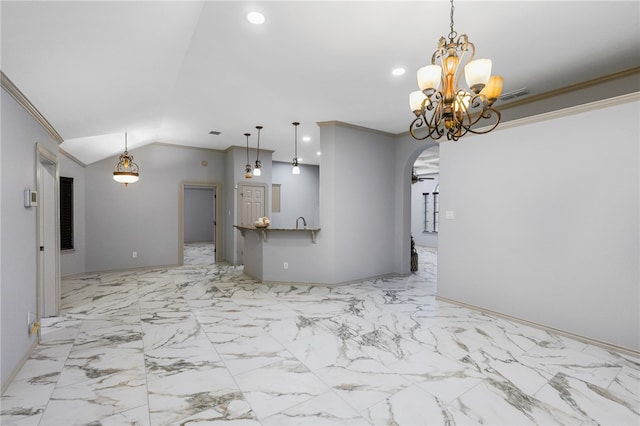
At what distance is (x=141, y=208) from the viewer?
262 inches

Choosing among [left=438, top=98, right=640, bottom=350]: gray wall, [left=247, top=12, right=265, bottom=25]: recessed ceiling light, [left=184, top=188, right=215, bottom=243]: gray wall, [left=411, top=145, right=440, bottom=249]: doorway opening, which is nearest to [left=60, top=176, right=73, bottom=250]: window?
[left=247, top=12, right=265, bottom=25]: recessed ceiling light

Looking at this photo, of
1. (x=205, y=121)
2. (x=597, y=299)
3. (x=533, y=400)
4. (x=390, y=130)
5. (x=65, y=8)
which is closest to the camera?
(x=65, y=8)

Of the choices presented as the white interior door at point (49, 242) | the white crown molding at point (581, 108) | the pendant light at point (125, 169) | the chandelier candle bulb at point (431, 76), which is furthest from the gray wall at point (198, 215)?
the chandelier candle bulb at point (431, 76)

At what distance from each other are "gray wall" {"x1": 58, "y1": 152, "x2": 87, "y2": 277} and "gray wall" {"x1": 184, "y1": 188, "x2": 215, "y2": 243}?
622 centimetres

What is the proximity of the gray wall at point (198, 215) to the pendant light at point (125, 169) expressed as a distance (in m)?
5.95

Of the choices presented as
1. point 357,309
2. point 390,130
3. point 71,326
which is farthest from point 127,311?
point 390,130

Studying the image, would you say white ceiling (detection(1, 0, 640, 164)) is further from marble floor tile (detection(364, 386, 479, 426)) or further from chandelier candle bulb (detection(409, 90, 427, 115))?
marble floor tile (detection(364, 386, 479, 426))

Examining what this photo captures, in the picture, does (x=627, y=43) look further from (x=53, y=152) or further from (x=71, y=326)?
(x=71, y=326)

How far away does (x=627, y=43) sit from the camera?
2.75m

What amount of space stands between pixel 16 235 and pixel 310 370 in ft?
8.89

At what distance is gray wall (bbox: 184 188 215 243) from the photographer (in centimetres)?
1238

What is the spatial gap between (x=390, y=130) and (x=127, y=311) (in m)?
5.23

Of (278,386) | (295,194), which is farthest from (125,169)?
(278,386)

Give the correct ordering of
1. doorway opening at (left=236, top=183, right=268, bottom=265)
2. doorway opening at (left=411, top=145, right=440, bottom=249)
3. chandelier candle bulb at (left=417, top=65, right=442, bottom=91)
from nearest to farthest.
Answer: chandelier candle bulb at (left=417, top=65, right=442, bottom=91) → doorway opening at (left=236, top=183, right=268, bottom=265) → doorway opening at (left=411, top=145, right=440, bottom=249)
